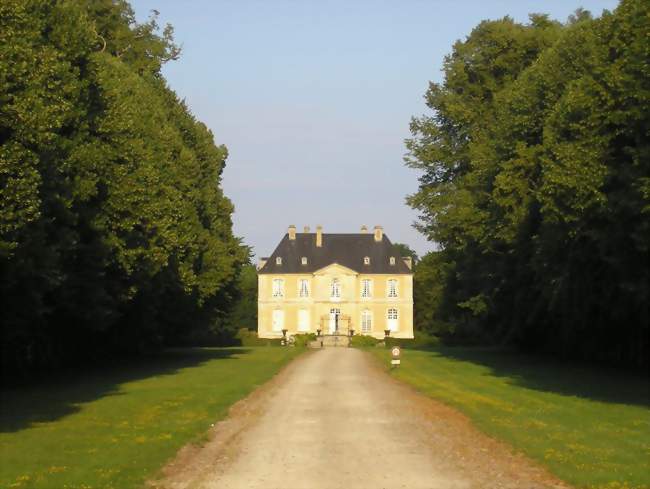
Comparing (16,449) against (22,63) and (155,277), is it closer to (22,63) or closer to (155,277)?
(22,63)

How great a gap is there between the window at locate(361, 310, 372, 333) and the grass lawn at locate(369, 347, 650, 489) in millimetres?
64364

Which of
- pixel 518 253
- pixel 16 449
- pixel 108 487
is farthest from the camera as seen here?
pixel 518 253

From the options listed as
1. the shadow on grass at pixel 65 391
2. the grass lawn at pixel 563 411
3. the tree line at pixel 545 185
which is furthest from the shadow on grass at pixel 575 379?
the shadow on grass at pixel 65 391

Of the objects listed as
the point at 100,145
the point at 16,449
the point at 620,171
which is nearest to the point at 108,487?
the point at 16,449

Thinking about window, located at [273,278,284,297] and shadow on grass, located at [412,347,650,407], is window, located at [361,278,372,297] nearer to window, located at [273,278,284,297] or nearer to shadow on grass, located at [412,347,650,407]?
window, located at [273,278,284,297]

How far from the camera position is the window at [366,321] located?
10788 centimetres

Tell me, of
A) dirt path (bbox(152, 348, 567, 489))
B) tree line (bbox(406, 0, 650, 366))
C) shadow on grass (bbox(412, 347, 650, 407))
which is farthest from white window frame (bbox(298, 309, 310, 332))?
dirt path (bbox(152, 348, 567, 489))

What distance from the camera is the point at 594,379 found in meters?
34.5

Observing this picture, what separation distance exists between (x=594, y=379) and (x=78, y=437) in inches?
869

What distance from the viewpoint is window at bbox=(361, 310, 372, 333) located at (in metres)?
108

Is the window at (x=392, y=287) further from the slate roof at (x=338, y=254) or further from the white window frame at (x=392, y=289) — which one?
the slate roof at (x=338, y=254)

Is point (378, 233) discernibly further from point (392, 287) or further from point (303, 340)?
point (303, 340)

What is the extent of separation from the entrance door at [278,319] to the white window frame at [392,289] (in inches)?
482

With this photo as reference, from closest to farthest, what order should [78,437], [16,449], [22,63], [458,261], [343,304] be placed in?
[16,449] < [78,437] < [22,63] < [458,261] < [343,304]
